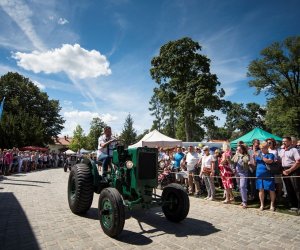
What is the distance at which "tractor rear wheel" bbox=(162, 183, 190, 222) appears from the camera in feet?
17.8

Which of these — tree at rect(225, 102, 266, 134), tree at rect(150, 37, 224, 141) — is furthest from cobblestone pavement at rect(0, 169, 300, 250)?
tree at rect(225, 102, 266, 134)

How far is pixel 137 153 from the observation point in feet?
17.0

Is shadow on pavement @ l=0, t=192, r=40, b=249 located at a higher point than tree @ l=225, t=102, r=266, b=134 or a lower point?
lower

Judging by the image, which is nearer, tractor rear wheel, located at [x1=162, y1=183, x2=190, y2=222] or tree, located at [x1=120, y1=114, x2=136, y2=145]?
tractor rear wheel, located at [x1=162, y1=183, x2=190, y2=222]

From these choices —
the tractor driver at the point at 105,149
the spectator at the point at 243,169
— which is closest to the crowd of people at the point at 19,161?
the tractor driver at the point at 105,149

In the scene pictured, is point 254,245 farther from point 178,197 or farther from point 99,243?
point 99,243

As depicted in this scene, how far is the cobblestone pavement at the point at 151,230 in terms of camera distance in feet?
14.2

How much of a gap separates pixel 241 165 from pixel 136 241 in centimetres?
452

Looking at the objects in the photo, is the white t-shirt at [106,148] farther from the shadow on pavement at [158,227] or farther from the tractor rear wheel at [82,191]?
the shadow on pavement at [158,227]

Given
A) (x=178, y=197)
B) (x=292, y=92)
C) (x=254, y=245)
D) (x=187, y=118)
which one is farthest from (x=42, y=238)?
(x=292, y=92)

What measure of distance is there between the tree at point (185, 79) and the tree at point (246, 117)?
5779 centimetres

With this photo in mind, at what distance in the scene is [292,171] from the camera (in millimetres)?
6879

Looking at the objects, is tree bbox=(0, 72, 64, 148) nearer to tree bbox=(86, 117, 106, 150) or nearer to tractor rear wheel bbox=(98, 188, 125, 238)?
tree bbox=(86, 117, 106, 150)

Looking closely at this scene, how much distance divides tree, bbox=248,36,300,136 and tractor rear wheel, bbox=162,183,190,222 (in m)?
33.4
